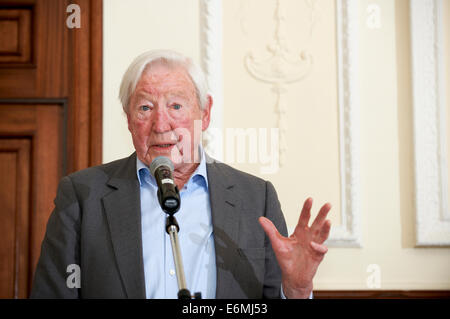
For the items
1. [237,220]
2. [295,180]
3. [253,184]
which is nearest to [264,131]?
[295,180]

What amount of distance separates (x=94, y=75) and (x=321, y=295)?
1.29m

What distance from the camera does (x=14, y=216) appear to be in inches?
81.1

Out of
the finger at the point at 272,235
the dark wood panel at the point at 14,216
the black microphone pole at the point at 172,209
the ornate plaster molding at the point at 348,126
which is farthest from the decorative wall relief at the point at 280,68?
the black microphone pole at the point at 172,209

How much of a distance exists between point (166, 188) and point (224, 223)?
0.52 meters

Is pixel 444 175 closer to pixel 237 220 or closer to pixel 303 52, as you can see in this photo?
pixel 303 52

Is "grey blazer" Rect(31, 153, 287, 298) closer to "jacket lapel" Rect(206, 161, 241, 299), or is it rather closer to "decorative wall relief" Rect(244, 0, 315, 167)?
"jacket lapel" Rect(206, 161, 241, 299)

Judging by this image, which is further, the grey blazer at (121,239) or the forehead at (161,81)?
the forehead at (161,81)

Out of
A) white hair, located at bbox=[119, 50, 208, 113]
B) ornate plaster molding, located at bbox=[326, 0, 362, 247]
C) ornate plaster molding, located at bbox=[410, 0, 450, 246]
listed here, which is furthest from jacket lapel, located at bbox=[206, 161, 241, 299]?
ornate plaster molding, located at bbox=[410, 0, 450, 246]

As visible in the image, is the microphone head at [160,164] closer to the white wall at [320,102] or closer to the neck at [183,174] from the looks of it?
the neck at [183,174]

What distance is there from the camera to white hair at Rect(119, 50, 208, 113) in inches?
58.2

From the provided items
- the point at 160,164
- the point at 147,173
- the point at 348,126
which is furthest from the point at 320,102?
the point at 160,164

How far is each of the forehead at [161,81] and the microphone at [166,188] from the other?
1.67 ft

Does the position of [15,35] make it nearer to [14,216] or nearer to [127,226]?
[14,216]

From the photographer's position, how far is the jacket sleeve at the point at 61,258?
1291 mm
